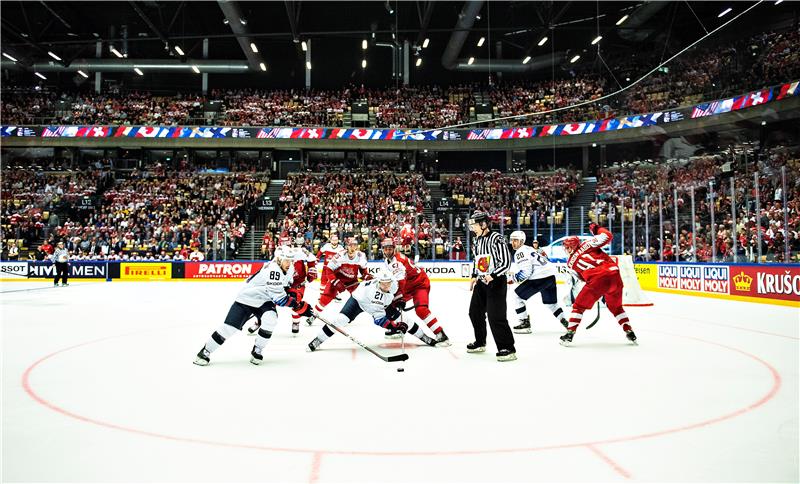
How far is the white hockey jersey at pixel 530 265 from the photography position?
8.11 metres

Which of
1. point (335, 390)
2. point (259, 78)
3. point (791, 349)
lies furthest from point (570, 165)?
point (335, 390)

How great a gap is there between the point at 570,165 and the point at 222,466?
33516mm

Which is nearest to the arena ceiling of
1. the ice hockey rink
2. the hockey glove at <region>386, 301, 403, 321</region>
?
the hockey glove at <region>386, 301, 403, 321</region>

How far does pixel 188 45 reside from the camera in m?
36.3

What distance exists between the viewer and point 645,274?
17812 mm

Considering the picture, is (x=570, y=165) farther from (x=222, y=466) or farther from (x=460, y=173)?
(x=222, y=466)

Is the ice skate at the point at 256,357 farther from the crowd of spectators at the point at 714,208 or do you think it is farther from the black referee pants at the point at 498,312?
the crowd of spectators at the point at 714,208

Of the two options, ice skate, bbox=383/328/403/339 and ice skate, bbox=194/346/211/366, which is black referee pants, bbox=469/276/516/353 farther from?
ice skate, bbox=194/346/211/366

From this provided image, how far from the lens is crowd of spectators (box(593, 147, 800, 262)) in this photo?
12859 millimetres

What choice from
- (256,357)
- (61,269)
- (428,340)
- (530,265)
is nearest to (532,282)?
(530,265)

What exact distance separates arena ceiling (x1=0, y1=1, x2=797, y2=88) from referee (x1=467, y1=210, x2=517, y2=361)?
22.5m

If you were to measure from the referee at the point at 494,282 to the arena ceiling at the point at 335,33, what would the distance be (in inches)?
887

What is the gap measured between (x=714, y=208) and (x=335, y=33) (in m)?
23.5

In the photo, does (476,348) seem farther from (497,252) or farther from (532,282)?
(532,282)
